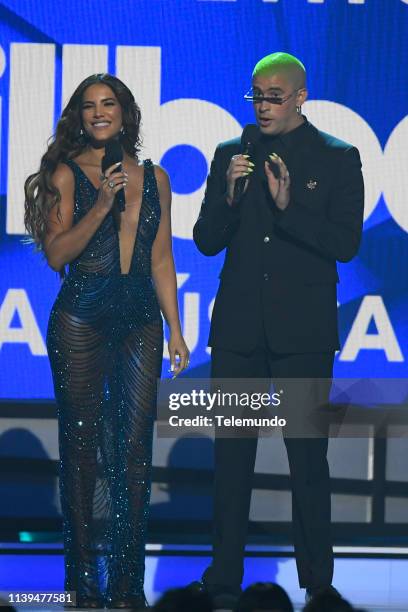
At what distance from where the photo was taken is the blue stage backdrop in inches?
211

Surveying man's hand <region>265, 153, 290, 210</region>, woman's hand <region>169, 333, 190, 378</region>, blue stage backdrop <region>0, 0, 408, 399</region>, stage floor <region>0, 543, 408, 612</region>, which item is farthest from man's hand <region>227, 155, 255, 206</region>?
stage floor <region>0, 543, 408, 612</region>

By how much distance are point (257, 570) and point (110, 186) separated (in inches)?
67.4

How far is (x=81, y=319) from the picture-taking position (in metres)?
4.41

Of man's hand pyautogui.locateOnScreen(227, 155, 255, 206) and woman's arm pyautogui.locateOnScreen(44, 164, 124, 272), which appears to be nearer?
woman's arm pyautogui.locateOnScreen(44, 164, 124, 272)

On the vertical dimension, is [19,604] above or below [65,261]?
below

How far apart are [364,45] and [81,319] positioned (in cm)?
172

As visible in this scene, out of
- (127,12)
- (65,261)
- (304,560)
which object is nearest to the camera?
→ (65,261)

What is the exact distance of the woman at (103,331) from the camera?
4.42 metres

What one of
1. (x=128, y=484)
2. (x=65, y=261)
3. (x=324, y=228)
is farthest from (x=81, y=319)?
(x=324, y=228)

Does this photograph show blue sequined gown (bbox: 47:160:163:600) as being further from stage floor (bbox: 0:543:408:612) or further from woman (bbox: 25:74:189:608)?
stage floor (bbox: 0:543:408:612)

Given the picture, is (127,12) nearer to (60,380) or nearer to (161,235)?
(161,235)

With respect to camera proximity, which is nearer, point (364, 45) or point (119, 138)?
point (119, 138)

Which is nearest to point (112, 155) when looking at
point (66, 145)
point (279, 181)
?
point (66, 145)

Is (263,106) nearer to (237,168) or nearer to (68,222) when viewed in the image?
(237,168)
